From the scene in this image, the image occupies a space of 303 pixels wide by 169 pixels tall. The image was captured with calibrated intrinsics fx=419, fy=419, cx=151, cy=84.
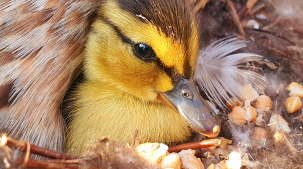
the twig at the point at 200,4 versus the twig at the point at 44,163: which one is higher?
the twig at the point at 200,4

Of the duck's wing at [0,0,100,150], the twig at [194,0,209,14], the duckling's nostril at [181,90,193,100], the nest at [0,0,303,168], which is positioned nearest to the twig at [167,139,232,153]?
the nest at [0,0,303,168]

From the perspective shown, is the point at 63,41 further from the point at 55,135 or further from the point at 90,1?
the point at 55,135

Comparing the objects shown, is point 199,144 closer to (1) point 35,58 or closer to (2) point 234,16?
(1) point 35,58

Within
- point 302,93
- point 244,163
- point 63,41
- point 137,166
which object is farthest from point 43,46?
point 302,93

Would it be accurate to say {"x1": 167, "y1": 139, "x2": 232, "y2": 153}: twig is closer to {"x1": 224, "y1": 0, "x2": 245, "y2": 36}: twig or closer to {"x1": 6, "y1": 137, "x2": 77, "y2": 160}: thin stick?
{"x1": 6, "y1": 137, "x2": 77, "y2": 160}: thin stick

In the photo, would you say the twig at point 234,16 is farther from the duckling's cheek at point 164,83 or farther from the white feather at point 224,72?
the duckling's cheek at point 164,83

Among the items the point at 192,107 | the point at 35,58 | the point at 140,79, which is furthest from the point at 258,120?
the point at 35,58

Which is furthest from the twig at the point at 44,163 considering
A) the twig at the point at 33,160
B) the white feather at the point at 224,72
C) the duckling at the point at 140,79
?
the white feather at the point at 224,72
